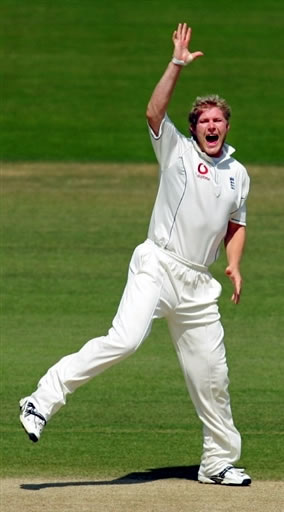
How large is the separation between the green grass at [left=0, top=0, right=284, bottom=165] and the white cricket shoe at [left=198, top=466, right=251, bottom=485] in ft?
45.2

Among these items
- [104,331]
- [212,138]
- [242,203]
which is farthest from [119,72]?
[212,138]

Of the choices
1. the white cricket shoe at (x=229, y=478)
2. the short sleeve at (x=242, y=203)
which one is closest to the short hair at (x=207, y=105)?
the short sleeve at (x=242, y=203)

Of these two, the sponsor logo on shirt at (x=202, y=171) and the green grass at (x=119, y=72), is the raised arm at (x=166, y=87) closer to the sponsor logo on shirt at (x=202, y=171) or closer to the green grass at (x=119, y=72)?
the sponsor logo on shirt at (x=202, y=171)

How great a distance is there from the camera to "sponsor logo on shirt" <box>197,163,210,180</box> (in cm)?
792

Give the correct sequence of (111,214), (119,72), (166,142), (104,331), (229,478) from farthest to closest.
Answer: (119,72) → (111,214) → (104,331) → (229,478) → (166,142)

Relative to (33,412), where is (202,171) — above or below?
above

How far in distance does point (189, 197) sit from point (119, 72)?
20.3 metres

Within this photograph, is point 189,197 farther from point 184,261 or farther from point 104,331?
point 104,331

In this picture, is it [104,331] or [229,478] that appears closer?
[229,478]

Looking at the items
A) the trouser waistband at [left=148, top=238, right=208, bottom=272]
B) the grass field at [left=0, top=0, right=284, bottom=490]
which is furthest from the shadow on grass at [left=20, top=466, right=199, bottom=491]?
the trouser waistband at [left=148, top=238, right=208, bottom=272]

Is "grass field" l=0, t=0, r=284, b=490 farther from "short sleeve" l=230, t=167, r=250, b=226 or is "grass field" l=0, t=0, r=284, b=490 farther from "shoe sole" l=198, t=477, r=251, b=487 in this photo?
"short sleeve" l=230, t=167, r=250, b=226

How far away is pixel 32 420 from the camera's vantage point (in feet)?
25.4

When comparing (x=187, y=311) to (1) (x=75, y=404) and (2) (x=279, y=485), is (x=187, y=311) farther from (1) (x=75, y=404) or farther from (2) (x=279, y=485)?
(1) (x=75, y=404)

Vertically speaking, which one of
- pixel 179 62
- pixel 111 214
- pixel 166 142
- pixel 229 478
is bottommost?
pixel 111 214
